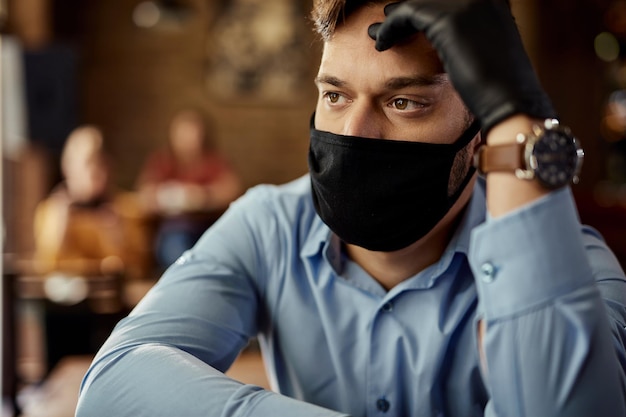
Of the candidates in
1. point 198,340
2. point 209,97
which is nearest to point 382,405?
point 198,340

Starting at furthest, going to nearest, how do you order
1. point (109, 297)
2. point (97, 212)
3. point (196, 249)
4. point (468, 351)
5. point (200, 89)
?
point (200, 89)
point (97, 212)
point (109, 297)
point (196, 249)
point (468, 351)

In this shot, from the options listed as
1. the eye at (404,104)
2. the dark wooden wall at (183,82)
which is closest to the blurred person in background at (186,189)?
the dark wooden wall at (183,82)

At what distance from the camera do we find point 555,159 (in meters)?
0.78

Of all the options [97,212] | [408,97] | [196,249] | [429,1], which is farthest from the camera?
[97,212]

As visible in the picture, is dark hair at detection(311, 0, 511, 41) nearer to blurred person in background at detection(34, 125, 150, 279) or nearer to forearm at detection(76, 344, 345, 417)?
forearm at detection(76, 344, 345, 417)

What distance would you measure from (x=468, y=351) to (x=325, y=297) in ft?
0.78

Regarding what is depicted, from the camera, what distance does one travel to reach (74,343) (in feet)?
12.3

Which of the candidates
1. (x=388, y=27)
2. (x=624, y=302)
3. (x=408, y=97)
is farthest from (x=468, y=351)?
(x=388, y=27)

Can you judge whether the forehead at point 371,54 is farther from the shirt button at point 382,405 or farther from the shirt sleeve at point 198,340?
the shirt button at point 382,405

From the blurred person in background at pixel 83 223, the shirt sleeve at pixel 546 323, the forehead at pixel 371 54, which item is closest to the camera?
the shirt sleeve at pixel 546 323

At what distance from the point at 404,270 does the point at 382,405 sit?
21 cm

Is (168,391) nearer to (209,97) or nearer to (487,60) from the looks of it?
(487,60)

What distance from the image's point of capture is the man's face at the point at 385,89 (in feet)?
3.21

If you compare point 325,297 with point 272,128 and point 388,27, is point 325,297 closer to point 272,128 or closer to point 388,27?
point 388,27
